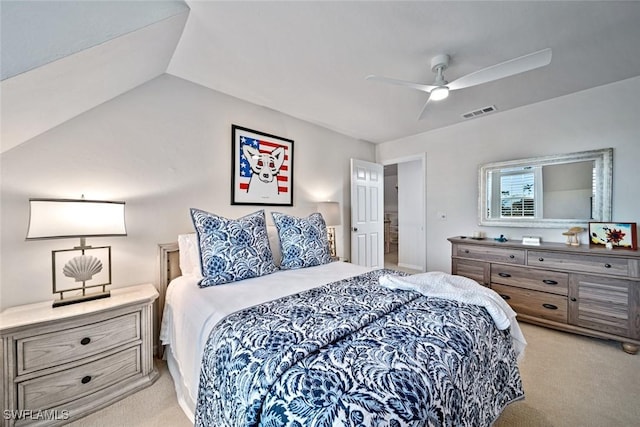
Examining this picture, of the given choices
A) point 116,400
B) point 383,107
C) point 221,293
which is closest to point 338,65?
point 383,107

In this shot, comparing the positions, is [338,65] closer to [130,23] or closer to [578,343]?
[130,23]

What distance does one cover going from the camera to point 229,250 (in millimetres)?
1910

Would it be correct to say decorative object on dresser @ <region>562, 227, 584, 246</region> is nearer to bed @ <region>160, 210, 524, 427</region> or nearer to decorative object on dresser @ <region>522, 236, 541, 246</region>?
decorative object on dresser @ <region>522, 236, 541, 246</region>

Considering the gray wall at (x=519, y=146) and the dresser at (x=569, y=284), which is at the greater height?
the gray wall at (x=519, y=146)

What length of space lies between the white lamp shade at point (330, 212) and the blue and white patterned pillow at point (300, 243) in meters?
0.67

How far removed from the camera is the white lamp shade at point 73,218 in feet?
4.83

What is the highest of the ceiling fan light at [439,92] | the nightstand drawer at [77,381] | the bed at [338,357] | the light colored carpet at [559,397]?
the ceiling fan light at [439,92]

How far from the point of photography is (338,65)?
83.9 inches

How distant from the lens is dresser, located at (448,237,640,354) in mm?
2146

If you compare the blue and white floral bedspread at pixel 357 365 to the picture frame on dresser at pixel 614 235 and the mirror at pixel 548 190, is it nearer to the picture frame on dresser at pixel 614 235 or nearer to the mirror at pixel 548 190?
the picture frame on dresser at pixel 614 235

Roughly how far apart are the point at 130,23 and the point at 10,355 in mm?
1914

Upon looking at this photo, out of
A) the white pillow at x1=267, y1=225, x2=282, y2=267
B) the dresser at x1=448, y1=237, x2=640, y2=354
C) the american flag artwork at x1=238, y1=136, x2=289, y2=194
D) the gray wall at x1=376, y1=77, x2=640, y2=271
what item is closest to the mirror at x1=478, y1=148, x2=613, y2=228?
the gray wall at x1=376, y1=77, x2=640, y2=271

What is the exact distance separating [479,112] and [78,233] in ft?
13.9

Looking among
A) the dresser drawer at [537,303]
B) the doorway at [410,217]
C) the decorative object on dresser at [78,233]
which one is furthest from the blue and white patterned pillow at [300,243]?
the doorway at [410,217]
